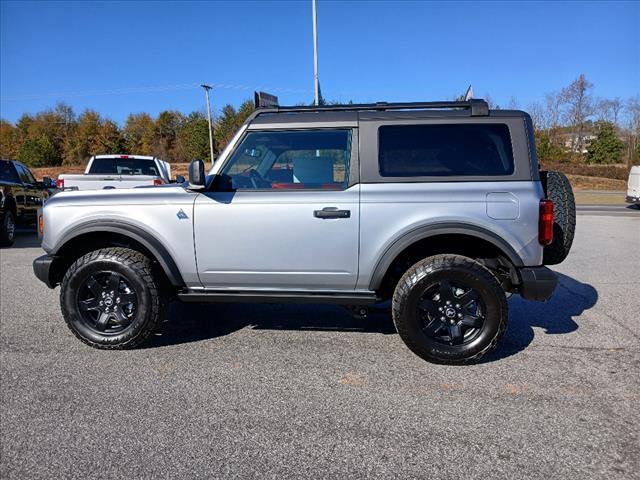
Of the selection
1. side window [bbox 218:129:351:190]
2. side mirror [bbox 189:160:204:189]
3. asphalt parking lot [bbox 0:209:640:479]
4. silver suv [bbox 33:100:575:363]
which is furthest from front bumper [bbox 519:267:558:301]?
side mirror [bbox 189:160:204:189]

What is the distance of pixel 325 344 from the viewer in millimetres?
4211

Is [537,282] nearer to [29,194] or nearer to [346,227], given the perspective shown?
[346,227]

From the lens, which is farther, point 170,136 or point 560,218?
point 170,136

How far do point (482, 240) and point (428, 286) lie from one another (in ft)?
1.88

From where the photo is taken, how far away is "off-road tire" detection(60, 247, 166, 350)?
13.0ft

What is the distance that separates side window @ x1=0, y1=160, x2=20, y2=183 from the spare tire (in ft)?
36.0

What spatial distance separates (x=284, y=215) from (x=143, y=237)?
1219 millimetres

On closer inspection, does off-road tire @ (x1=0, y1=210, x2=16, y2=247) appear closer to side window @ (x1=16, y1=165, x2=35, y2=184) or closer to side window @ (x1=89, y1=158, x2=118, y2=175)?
side window @ (x1=16, y1=165, x2=35, y2=184)

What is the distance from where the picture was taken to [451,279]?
368 centimetres

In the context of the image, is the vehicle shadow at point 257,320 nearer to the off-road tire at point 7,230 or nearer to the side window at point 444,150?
the side window at point 444,150

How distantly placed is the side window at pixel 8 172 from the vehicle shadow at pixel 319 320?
7564 mm

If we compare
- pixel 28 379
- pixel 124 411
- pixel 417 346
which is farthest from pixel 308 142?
pixel 28 379

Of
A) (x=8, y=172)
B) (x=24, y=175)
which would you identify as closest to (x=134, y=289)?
(x=8, y=172)

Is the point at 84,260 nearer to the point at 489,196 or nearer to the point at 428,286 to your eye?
the point at 428,286
